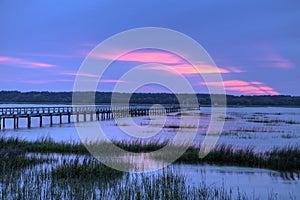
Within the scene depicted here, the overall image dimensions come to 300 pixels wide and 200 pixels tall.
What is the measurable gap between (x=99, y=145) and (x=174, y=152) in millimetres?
4988

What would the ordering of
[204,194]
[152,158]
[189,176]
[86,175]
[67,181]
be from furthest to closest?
[152,158] → [189,176] → [86,175] → [67,181] → [204,194]

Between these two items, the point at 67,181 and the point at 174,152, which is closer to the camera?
the point at 67,181

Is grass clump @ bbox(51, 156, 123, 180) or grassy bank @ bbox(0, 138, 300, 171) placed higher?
grass clump @ bbox(51, 156, 123, 180)

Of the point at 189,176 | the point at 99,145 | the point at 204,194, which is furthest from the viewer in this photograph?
the point at 99,145

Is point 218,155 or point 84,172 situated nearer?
point 84,172

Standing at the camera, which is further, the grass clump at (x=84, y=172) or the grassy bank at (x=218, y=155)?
the grassy bank at (x=218, y=155)

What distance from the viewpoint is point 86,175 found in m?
14.9

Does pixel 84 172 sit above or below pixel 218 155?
above

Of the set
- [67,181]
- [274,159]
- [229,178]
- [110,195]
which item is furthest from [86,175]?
[274,159]

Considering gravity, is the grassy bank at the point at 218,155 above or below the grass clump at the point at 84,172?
below

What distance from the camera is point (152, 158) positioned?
2234 cm

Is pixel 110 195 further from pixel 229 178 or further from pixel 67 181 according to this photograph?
pixel 229 178

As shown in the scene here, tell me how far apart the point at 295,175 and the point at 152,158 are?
25.8ft

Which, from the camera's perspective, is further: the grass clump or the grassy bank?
the grassy bank
